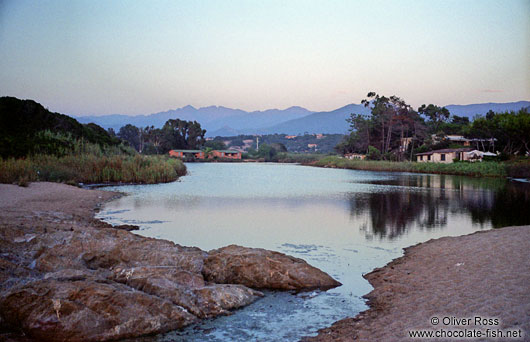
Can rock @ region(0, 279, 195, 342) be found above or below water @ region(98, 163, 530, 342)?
above

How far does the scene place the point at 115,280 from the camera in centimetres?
638

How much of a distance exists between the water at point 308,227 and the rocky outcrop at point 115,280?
0.35m

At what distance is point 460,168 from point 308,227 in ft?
133

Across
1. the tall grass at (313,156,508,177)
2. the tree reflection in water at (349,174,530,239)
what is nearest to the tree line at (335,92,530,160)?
the tall grass at (313,156,508,177)

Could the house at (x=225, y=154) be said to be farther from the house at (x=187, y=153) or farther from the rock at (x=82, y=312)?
the rock at (x=82, y=312)

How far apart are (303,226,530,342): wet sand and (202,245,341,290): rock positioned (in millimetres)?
1051

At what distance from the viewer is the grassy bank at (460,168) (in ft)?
141

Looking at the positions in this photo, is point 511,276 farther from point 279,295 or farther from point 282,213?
point 282,213

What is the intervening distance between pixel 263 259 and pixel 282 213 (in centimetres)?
984

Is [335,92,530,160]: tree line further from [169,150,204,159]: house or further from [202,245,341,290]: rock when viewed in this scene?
[202,245,341,290]: rock

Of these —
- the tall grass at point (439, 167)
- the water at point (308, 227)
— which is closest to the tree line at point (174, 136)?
the tall grass at point (439, 167)

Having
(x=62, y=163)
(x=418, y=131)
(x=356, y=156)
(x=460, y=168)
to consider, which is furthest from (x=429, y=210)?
(x=356, y=156)

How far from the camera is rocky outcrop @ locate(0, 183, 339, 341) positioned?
17.1 feet

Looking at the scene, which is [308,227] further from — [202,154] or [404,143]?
[202,154]
